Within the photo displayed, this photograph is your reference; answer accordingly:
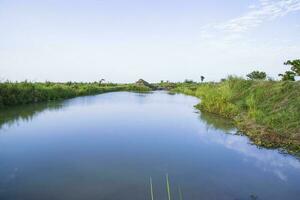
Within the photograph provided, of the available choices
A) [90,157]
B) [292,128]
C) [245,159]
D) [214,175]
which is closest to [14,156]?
[90,157]

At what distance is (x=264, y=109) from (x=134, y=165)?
25.1 ft

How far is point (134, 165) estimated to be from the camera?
228 inches

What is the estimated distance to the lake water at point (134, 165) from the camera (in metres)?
4.43

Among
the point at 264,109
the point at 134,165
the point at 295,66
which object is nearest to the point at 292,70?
the point at 295,66

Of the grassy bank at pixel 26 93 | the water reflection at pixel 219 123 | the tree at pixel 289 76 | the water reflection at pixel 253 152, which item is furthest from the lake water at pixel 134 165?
the tree at pixel 289 76

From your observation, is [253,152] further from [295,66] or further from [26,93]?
[26,93]

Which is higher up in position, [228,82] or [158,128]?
[228,82]

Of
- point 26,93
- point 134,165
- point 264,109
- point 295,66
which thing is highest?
point 295,66

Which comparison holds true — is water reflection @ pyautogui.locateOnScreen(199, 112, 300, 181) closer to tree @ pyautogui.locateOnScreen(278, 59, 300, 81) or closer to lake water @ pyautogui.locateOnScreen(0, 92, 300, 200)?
lake water @ pyautogui.locateOnScreen(0, 92, 300, 200)

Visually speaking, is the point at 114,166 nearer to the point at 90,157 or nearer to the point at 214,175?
the point at 90,157

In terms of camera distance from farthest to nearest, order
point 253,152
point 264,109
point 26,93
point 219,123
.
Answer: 1. point 26,93
2. point 219,123
3. point 264,109
4. point 253,152

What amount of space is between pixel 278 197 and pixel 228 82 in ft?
45.3

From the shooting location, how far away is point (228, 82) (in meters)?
17.6

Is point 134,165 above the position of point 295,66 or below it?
below
